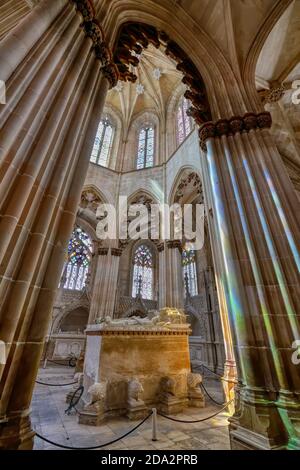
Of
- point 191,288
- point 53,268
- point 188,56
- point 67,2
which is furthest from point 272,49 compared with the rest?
point 191,288

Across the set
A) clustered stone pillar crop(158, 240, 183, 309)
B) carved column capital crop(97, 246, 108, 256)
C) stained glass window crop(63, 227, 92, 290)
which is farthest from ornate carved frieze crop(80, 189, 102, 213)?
stained glass window crop(63, 227, 92, 290)

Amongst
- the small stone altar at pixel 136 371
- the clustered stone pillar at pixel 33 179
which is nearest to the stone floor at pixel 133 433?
the small stone altar at pixel 136 371

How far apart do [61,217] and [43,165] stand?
558 mm

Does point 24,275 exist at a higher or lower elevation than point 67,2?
lower

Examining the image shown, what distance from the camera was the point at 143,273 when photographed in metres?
17.8

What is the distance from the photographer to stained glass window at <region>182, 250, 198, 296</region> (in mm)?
15836

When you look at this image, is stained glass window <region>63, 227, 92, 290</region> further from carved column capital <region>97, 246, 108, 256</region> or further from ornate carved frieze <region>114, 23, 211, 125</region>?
ornate carved frieze <region>114, 23, 211, 125</region>

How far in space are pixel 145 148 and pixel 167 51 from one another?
8013 mm

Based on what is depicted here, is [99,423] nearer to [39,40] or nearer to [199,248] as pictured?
[39,40]

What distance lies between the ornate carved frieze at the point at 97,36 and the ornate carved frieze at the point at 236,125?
6.68ft

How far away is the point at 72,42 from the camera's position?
2980mm

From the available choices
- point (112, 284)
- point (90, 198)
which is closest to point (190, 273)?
point (112, 284)

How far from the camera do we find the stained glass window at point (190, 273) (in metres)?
15.8

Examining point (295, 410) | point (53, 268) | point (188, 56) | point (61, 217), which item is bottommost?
point (295, 410)
